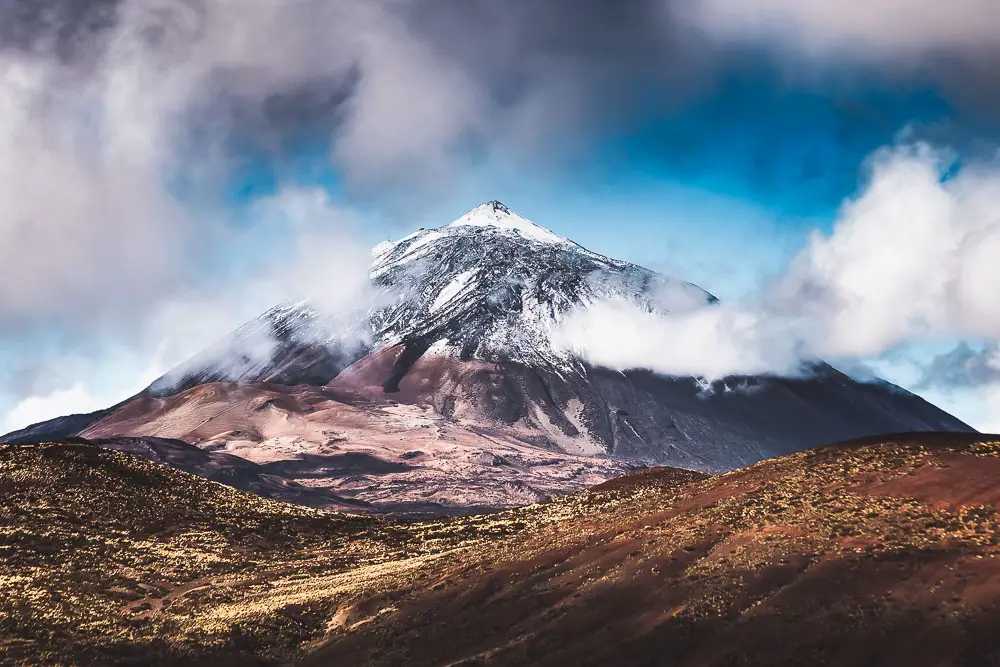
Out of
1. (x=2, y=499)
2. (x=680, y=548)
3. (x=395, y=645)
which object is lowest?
(x=395, y=645)

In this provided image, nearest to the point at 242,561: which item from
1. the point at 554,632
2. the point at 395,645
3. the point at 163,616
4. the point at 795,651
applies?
the point at 163,616

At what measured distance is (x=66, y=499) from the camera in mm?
99375

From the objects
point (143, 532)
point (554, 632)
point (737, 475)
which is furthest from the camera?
point (143, 532)

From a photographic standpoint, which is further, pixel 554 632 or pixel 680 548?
pixel 680 548

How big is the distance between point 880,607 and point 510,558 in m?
29.3

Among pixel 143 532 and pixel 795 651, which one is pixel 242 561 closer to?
pixel 143 532

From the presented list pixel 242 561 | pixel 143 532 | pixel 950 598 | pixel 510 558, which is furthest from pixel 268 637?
pixel 950 598

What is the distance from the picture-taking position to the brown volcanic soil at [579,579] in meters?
53.4

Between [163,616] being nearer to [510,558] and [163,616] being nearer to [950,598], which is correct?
[510,558]

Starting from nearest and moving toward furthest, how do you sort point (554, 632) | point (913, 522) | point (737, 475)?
point (554, 632) < point (913, 522) < point (737, 475)

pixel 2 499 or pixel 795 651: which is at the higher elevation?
pixel 2 499

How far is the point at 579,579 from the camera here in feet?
217

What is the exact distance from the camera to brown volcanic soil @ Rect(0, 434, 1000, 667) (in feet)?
175

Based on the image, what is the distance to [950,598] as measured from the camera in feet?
171
